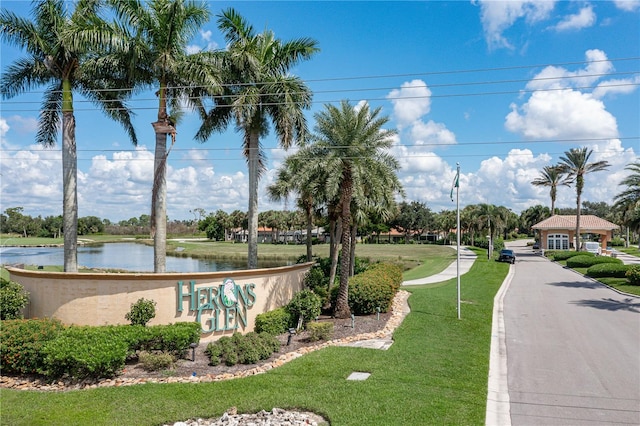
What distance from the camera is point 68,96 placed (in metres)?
17.0

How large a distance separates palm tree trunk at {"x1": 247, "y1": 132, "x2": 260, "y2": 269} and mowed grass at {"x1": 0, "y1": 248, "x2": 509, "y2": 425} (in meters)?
7.39

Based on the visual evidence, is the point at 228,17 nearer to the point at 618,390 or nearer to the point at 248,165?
the point at 248,165

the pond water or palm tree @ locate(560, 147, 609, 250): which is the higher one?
palm tree @ locate(560, 147, 609, 250)

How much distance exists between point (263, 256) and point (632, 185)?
4620 centimetres

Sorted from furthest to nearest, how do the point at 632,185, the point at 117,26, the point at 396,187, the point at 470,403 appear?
the point at 632,185 → the point at 396,187 → the point at 117,26 → the point at 470,403

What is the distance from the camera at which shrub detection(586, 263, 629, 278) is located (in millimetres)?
29922

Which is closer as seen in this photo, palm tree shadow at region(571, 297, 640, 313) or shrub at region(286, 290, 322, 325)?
shrub at region(286, 290, 322, 325)

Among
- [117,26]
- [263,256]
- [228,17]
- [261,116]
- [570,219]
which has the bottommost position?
[263,256]

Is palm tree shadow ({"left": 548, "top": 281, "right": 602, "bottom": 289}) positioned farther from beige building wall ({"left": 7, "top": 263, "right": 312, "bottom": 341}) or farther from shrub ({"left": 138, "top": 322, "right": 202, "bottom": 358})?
shrub ({"left": 138, "top": 322, "right": 202, "bottom": 358})

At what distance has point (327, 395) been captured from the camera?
29.9 ft

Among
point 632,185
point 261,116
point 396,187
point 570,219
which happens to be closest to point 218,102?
point 261,116

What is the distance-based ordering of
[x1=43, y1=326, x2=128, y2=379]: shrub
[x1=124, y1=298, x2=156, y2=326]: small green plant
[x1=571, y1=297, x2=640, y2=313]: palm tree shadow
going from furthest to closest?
[x1=571, y1=297, x2=640, y2=313]: palm tree shadow → [x1=124, y1=298, x2=156, y2=326]: small green plant → [x1=43, y1=326, x2=128, y2=379]: shrub

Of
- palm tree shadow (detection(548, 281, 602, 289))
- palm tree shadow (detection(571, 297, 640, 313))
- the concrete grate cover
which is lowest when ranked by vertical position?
palm tree shadow (detection(548, 281, 602, 289))

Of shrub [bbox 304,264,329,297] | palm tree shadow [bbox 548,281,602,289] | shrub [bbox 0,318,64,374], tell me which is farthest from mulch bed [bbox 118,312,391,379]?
palm tree shadow [bbox 548,281,602,289]
